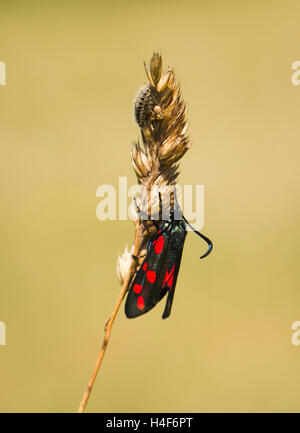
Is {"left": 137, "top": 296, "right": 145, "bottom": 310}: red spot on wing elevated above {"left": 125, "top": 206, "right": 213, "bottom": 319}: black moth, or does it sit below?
below

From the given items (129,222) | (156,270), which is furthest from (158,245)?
(129,222)

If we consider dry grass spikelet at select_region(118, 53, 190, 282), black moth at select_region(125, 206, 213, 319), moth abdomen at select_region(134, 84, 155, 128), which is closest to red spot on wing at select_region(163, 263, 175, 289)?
black moth at select_region(125, 206, 213, 319)

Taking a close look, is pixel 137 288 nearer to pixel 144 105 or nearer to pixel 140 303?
pixel 140 303

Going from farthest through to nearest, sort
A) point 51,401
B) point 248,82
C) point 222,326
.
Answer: point 248,82, point 222,326, point 51,401

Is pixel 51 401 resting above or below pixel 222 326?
below

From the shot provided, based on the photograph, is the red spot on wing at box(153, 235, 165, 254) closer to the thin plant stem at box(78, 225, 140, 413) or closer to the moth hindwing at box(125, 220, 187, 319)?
the moth hindwing at box(125, 220, 187, 319)

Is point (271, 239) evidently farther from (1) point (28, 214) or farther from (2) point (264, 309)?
(1) point (28, 214)

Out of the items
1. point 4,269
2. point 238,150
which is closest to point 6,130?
point 4,269

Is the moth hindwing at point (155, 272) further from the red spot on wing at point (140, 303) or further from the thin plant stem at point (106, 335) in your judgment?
the thin plant stem at point (106, 335)
